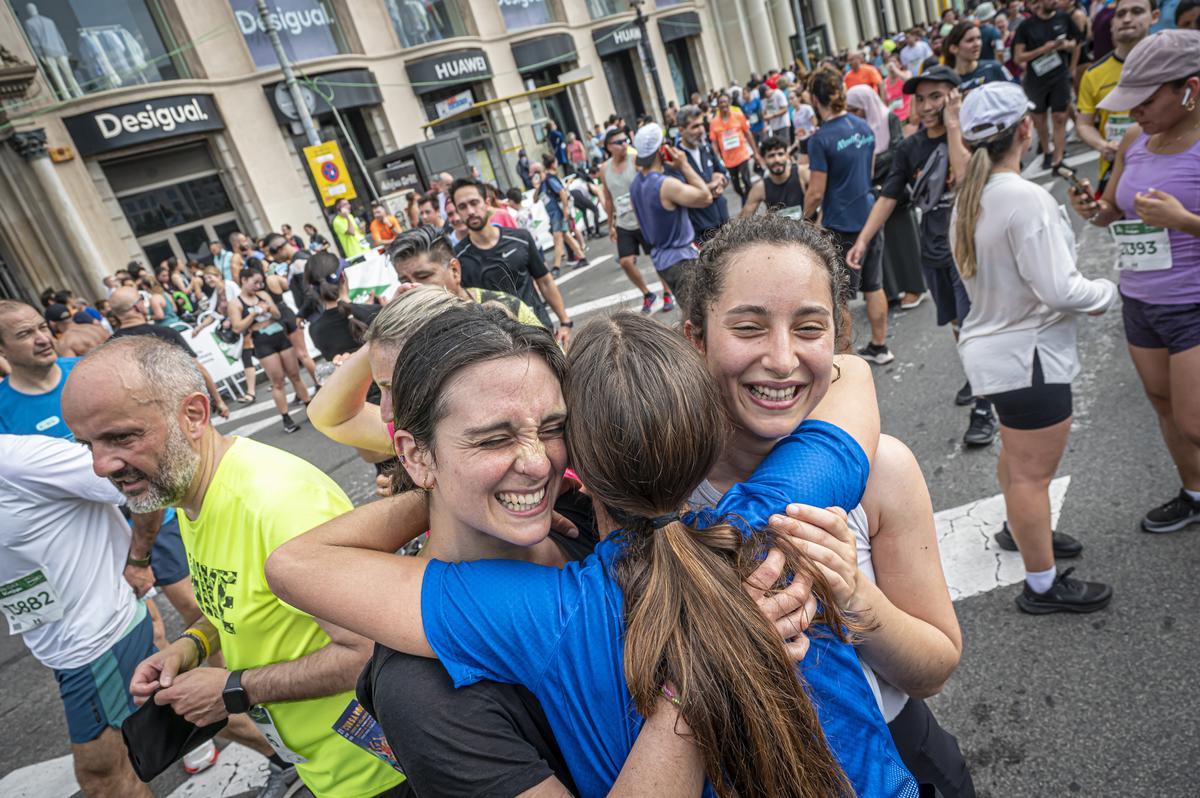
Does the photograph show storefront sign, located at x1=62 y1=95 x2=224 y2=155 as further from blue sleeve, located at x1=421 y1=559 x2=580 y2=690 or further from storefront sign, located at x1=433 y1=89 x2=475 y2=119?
blue sleeve, located at x1=421 y1=559 x2=580 y2=690

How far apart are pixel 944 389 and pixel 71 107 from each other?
19.6m

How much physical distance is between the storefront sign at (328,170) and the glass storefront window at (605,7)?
18049 millimetres

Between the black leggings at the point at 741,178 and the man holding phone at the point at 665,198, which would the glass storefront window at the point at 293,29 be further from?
the man holding phone at the point at 665,198

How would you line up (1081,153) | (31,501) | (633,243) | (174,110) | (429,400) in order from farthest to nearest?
(174,110), (1081,153), (633,243), (31,501), (429,400)

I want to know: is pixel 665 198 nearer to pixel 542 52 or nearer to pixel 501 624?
pixel 501 624

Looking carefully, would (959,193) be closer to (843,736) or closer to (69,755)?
(843,736)

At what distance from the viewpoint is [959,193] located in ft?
8.77

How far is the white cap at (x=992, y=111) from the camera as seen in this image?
253 cm

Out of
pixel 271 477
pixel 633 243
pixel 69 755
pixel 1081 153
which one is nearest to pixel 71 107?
pixel 633 243

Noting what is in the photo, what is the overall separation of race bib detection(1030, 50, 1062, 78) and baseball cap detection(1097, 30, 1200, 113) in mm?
6660

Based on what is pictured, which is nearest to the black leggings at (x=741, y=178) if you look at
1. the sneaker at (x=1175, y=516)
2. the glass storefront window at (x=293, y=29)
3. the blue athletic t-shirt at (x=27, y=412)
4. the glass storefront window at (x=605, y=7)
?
the sneaker at (x=1175, y=516)

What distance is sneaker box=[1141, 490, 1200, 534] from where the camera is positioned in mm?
2836

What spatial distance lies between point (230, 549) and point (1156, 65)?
363 centimetres

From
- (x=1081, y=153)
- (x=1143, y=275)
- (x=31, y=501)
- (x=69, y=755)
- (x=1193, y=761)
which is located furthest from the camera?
(x=1081, y=153)
